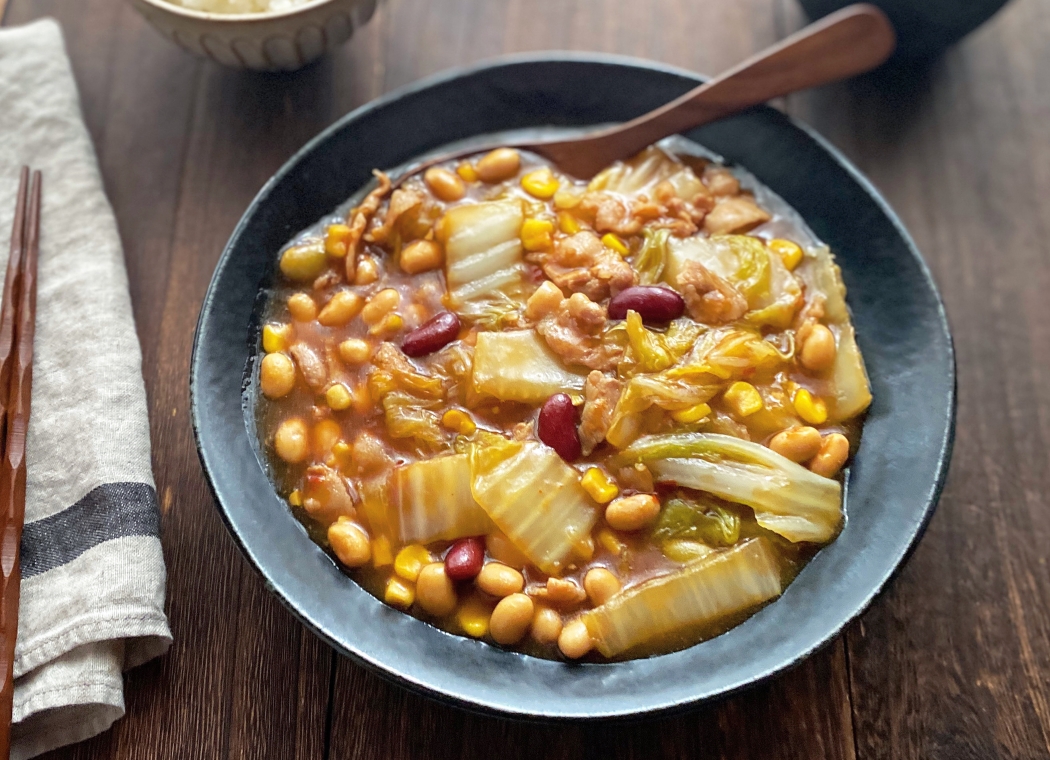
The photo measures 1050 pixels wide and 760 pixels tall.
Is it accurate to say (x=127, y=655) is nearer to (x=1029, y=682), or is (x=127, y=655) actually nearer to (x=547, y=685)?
(x=547, y=685)

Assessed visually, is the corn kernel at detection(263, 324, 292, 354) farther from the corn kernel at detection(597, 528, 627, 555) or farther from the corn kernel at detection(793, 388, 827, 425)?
the corn kernel at detection(793, 388, 827, 425)

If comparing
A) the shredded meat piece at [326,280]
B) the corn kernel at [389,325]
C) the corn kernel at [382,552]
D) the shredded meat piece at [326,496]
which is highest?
the shredded meat piece at [326,280]

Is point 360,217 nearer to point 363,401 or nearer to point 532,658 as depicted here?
point 363,401

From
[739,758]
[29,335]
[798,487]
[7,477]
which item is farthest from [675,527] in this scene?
[29,335]

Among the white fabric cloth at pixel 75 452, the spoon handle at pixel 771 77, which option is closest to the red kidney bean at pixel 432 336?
the spoon handle at pixel 771 77

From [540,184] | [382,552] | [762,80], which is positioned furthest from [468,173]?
[382,552]

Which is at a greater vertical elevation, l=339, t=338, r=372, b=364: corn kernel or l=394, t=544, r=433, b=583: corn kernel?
l=339, t=338, r=372, b=364: corn kernel

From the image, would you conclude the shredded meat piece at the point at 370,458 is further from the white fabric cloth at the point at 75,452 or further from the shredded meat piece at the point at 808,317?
the shredded meat piece at the point at 808,317

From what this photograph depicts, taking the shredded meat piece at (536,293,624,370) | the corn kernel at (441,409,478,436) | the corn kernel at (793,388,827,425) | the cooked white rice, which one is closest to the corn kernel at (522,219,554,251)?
the shredded meat piece at (536,293,624,370)
